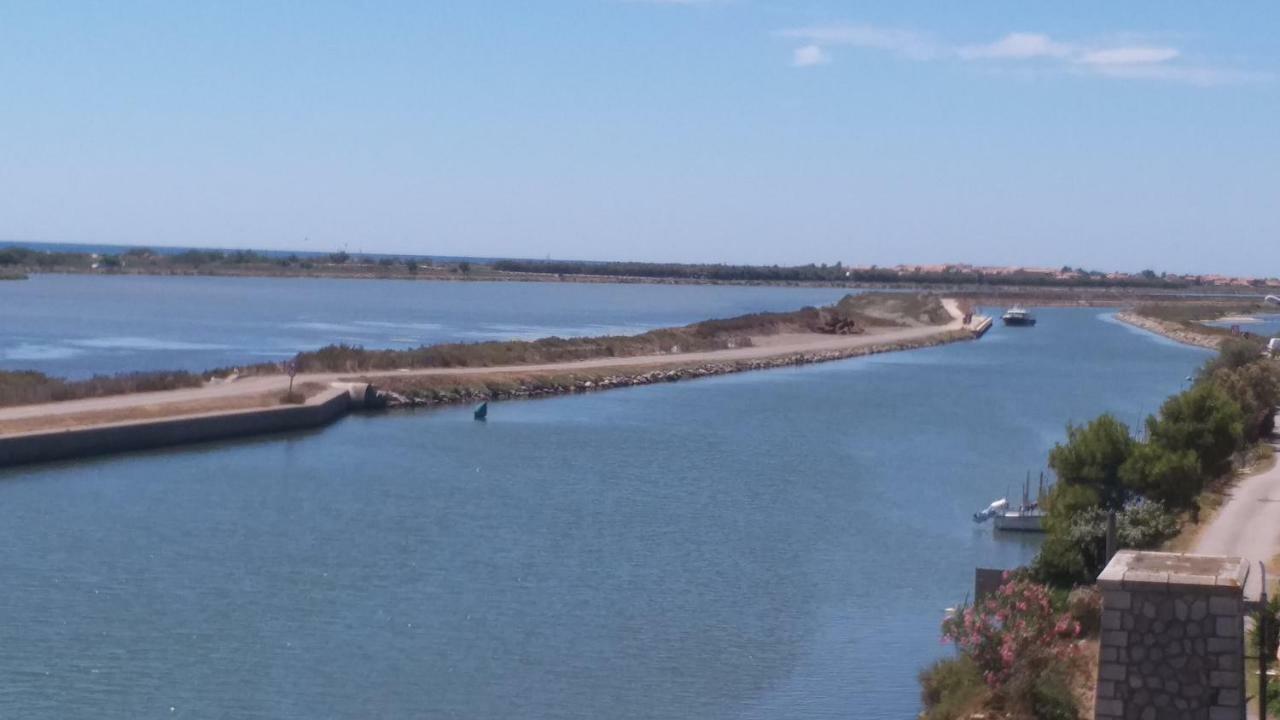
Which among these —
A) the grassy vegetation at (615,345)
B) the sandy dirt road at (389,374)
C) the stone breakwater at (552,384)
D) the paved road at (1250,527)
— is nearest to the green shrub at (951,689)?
the paved road at (1250,527)

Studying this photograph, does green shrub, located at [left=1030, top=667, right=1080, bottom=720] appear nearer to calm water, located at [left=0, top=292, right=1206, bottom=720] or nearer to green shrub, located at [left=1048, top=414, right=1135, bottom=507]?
calm water, located at [left=0, top=292, right=1206, bottom=720]

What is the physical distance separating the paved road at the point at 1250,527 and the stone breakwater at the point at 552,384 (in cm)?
2454

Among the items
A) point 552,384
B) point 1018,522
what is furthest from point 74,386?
point 1018,522

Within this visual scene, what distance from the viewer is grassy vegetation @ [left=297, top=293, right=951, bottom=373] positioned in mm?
49000

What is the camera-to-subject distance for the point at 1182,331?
94.3 m

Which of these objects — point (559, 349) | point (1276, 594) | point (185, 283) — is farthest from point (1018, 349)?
point (185, 283)

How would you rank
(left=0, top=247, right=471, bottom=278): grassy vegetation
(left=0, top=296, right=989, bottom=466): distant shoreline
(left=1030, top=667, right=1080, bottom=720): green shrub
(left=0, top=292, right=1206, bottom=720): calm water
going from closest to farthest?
(left=1030, top=667, right=1080, bottom=720): green shrub, (left=0, top=292, right=1206, bottom=720): calm water, (left=0, top=296, right=989, bottom=466): distant shoreline, (left=0, top=247, right=471, bottom=278): grassy vegetation

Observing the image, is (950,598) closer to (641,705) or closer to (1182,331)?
(641,705)

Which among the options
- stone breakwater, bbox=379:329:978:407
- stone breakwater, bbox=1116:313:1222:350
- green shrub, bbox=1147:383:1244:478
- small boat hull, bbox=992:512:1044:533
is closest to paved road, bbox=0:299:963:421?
stone breakwater, bbox=379:329:978:407

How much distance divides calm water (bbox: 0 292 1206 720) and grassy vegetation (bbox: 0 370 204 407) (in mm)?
4989

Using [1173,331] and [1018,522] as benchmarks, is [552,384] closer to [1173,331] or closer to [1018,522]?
[1018,522]

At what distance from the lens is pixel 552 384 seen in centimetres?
4966

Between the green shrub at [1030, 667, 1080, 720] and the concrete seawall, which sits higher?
the green shrub at [1030, 667, 1080, 720]

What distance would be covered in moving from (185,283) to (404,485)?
414 ft
